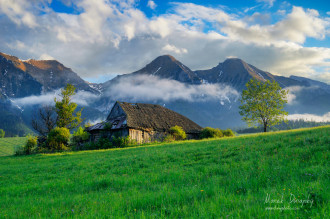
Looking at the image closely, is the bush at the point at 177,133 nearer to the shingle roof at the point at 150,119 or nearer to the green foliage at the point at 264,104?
the shingle roof at the point at 150,119

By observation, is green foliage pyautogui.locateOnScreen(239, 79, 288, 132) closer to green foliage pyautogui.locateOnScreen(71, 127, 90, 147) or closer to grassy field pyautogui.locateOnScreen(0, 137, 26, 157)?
green foliage pyautogui.locateOnScreen(71, 127, 90, 147)

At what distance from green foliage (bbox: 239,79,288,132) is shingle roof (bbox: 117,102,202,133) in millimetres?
12836

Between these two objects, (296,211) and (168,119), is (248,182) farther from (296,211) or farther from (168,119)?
(168,119)

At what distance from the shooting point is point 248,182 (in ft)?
18.2

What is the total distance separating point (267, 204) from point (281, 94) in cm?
4354

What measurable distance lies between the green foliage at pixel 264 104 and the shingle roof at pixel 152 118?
1284 centimetres

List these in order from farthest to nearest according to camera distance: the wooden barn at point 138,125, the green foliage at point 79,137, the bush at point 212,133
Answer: the green foliage at point 79,137, the bush at point 212,133, the wooden barn at point 138,125


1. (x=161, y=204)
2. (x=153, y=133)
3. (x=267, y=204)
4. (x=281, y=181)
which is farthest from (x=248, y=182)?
(x=153, y=133)

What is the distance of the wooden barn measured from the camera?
39656mm

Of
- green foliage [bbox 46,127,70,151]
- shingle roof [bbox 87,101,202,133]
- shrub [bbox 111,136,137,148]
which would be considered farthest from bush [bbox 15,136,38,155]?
shrub [bbox 111,136,137,148]

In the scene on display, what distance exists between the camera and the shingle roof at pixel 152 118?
41.3 meters

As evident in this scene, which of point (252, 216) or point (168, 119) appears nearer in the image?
point (252, 216)

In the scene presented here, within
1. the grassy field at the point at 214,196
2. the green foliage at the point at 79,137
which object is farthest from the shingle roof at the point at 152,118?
the grassy field at the point at 214,196

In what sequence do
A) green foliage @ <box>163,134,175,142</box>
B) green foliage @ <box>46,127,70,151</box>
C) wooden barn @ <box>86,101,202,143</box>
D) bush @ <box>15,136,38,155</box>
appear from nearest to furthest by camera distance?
bush @ <box>15,136,38,155</box>, green foliage @ <box>46,127,70,151</box>, wooden barn @ <box>86,101,202,143</box>, green foliage @ <box>163,134,175,142</box>
